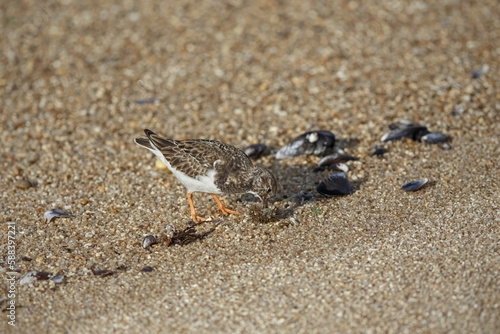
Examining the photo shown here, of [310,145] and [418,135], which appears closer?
[310,145]

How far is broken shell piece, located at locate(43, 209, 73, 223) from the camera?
610 centimetres

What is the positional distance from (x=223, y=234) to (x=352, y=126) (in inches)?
114

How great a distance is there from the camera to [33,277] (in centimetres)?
523

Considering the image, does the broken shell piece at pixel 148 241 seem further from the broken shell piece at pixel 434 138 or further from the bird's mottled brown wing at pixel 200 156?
the broken shell piece at pixel 434 138

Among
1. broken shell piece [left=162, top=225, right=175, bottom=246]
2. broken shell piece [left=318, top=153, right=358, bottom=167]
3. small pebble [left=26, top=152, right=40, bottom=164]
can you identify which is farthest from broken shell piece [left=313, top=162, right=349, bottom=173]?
small pebble [left=26, top=152, right=40, bottom=164]

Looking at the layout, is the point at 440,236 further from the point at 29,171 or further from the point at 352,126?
the point at 29,171

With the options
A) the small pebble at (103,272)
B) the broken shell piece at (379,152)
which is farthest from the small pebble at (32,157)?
the broken shell piece at (379,152)

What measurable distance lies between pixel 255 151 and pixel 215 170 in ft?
4.73

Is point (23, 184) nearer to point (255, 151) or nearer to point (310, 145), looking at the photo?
point (255, 151)

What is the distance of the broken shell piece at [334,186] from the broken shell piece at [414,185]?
0.68 m

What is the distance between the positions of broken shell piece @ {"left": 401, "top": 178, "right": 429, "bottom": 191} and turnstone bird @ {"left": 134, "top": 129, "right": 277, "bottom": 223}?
1.67m

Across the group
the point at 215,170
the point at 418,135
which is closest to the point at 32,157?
the point at 215,170

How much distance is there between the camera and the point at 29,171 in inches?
283

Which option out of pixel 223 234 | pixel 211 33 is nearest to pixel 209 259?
pixel 223 234
